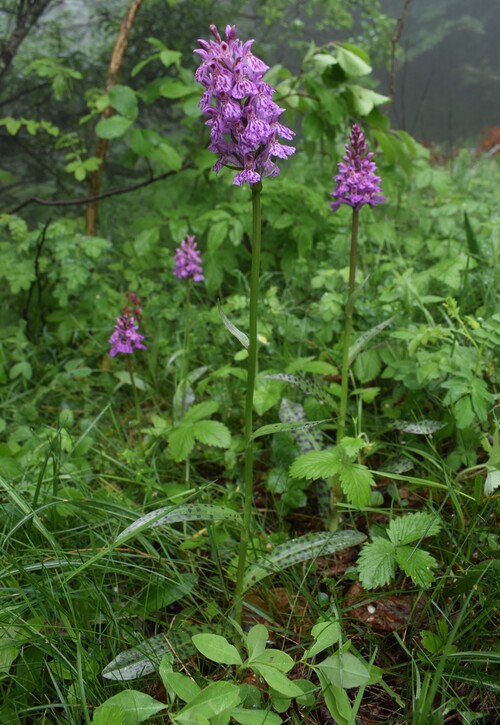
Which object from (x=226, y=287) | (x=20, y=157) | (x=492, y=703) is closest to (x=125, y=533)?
(x=492, y=703)

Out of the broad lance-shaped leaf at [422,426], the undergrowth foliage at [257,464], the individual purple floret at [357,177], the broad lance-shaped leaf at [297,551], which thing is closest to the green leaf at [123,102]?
the undergrowth foliage at [257,464]

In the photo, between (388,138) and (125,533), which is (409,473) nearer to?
(125,533)

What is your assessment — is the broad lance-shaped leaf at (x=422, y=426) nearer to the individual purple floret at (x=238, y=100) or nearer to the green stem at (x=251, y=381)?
the green stem at (x=251, y=381)

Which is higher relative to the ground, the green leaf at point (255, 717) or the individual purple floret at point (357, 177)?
the individual purple floret at point (357, 177)

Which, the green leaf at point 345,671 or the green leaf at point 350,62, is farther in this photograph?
the green leaf at point 350,62

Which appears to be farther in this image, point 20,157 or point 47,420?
point 20,157

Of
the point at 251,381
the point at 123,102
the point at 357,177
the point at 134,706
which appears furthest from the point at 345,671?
the point at 123,102

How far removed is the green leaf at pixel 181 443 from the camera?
177 cm

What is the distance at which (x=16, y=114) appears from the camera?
172 inches

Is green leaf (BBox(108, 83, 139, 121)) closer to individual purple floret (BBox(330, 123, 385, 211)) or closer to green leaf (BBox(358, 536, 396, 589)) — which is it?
individual purple floret (BBox(330, 123, 385, 211))

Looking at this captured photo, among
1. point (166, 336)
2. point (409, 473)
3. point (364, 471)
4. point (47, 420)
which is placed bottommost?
point (47, 420)

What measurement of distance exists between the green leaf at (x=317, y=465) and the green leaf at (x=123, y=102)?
7.48ft

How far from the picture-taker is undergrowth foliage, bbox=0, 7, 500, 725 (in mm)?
1175

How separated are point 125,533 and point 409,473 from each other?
0.99m
